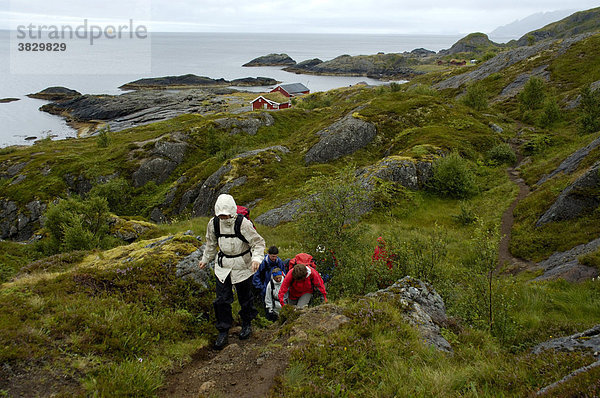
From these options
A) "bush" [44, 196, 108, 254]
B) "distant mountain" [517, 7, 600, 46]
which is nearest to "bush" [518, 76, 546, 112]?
"bush" [44, 196, 108, 254]

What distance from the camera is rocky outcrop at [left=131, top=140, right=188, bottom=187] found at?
1695 inches

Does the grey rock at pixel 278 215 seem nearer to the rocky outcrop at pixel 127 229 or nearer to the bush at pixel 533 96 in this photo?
the rocky outcrop at pixel 127 229

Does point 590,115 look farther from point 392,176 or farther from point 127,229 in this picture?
point 127,229

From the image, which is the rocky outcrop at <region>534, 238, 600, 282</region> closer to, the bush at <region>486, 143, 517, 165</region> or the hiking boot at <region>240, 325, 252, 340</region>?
the hiking boot at <region>240, 325, 252, 340</region>

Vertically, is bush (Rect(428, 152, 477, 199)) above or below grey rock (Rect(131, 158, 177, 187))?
above

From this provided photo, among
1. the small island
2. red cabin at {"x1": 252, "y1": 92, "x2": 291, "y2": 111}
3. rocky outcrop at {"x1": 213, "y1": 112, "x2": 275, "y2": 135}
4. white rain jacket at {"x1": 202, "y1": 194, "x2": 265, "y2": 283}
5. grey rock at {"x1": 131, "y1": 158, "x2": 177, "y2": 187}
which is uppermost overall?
red cabin at {"x1": 252, "y1": 92, "x2": 291, "y2": 111}

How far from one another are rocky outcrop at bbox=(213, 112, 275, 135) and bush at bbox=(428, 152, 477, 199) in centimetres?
3401

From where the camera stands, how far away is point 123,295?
24.9 feet

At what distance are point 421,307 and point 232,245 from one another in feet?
16.1

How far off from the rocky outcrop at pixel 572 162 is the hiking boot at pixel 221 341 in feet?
79.8

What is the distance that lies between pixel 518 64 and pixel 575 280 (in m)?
78.5

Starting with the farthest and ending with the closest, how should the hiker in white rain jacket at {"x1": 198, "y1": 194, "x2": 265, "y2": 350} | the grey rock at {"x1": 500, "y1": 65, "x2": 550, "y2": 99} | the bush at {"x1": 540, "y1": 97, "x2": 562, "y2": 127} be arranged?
1. the grey rock at {"x1": 500, "y1": 65, "x2": 550, "y2": 99}
2. the bush at {"x1": 540, "y1": 97, "x2": 562, "y2": 127}
3. the hiker in white rain jacket at {"x1": 198, "y1": 194, "x2": 265, "y2": 350}

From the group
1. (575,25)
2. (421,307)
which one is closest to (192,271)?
(421,307)

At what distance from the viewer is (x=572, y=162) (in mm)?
21609
